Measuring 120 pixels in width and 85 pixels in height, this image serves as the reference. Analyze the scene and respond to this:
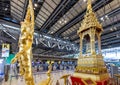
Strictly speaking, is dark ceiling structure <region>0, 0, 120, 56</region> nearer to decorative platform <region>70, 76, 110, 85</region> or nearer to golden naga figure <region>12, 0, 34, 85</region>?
decorative platform <region>70, 76, 110, 85</region>

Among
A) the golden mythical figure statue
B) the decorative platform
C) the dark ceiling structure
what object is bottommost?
the decorative platform

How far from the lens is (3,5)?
748 centimetres

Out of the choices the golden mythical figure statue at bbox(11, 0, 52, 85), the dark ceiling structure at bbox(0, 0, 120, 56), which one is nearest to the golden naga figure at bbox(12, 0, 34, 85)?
the golden mythical figure statue at bbox(11, 0, 52, 85)

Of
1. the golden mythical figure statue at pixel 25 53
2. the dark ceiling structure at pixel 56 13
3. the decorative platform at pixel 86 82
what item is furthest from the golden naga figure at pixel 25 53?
the dark ceiling structure at pixel 56 13

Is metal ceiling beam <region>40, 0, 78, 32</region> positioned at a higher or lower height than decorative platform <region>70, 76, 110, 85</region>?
higher

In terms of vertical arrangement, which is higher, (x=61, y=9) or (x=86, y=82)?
(x=61, y=9)

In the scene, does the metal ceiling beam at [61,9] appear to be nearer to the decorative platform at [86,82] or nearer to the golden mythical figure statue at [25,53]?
the decorative platform at [86,82]

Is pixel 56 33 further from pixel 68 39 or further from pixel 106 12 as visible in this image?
pixel 106 12

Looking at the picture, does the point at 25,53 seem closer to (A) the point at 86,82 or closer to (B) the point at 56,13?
(A) the point at 86,82

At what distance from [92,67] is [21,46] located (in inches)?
89.2

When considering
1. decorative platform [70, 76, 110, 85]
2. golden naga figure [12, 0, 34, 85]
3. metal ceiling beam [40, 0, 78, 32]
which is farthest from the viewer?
metal ceiling beam [40, 0, 78, 32]

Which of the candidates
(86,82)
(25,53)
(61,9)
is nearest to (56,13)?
(61,9)

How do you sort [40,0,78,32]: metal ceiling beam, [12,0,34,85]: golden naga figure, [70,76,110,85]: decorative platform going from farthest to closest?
[40,0,78,32]: metal ceiling beam
[70,76,110,85]: decorative platform
[12,0,34,85]: golden naga figure

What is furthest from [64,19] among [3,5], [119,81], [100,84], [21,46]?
[21,46]
